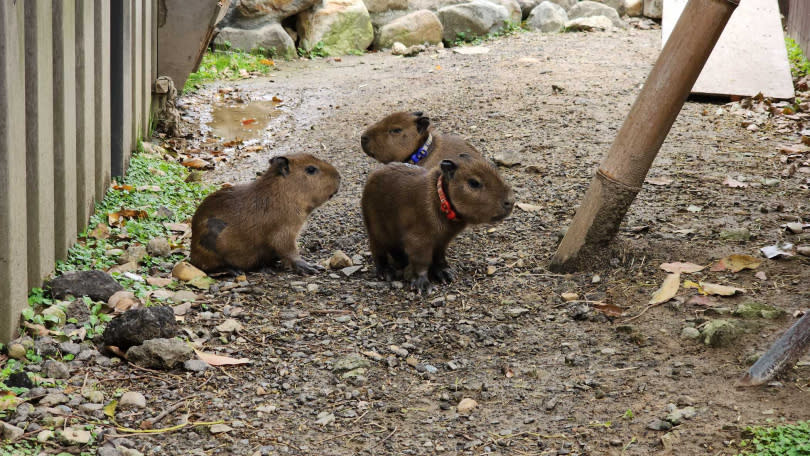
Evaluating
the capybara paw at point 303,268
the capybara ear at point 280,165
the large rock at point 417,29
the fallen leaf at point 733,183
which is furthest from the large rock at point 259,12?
the fallen leaf at point 733,183

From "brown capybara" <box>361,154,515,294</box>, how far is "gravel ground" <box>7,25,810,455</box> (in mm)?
213

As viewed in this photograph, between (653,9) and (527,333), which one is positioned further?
(653,9)

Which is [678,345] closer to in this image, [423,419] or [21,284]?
[423,419]

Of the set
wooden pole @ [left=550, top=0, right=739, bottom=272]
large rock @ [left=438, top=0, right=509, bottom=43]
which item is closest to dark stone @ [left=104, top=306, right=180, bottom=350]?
wooden pole @ [left=550, top=0, right=739, bottom=272]

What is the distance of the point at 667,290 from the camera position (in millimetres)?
4680

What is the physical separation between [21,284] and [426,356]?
2128 millimetres

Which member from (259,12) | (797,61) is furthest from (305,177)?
(259,12)

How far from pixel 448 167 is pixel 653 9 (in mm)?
12000

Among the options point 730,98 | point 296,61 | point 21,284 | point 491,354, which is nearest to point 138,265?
point 21,284

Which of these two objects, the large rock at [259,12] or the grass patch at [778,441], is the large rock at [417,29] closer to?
the large rock at [259,12]

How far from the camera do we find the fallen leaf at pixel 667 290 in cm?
461

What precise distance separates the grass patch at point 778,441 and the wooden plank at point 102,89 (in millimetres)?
5115

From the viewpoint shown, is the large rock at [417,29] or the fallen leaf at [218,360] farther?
the large rock at [417,29]

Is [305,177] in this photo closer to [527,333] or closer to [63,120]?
[63,120]
